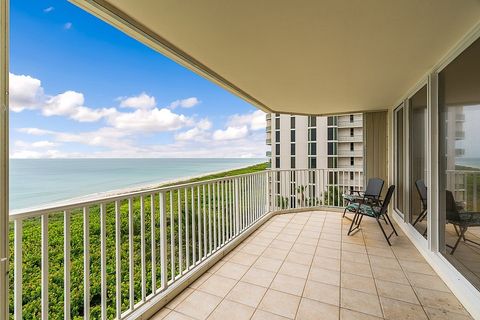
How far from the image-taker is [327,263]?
2.58 metres

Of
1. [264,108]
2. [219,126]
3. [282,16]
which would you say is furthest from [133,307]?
[219,126]

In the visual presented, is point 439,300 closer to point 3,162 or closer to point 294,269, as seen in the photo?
point 294,269

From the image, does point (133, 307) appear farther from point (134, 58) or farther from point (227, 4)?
point (134, 58)

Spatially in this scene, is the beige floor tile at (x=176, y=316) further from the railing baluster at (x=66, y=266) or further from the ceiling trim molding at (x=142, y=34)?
the ceiling trim molding at (x=142, y=34)

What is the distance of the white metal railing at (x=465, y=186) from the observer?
1872 mm

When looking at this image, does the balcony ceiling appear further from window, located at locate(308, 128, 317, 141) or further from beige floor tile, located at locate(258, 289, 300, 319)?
window, located at locate(308, 128, 317, 141)

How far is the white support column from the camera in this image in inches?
38.8

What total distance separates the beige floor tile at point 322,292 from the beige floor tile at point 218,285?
0.70 m

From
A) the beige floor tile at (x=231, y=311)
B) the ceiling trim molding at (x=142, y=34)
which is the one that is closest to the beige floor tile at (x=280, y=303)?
the beige floor tile at (x=231, y=311)

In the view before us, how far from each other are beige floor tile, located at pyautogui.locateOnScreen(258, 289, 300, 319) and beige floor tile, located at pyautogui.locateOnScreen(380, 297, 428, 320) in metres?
0.69

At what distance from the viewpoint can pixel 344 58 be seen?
227 cm

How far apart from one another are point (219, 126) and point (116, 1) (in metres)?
22.6

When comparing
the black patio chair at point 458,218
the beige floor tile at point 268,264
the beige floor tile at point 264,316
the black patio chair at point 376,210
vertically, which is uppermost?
the black patio chair at point 458,218

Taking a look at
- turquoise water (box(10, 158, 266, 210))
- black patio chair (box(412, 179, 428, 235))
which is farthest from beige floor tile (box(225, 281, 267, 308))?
black patio chair (box(412, 179, 428, 235))
